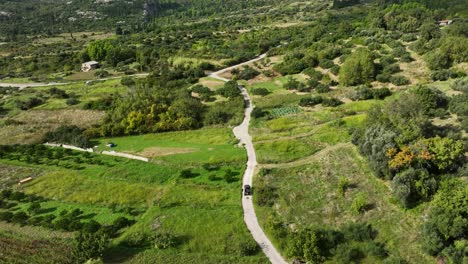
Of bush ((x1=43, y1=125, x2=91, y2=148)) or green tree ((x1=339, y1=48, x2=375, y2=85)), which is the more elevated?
green tree ((x1=339, y1=48, x2=375, y2=85))

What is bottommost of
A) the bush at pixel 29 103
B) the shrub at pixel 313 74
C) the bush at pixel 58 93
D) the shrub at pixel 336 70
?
the bush at pixel 29 103

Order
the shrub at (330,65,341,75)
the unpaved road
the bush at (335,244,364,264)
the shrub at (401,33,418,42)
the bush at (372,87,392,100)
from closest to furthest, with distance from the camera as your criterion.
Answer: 1. the bush at (335,244,364,264)
2. the unpaved road
3. the bush at (372,87,392,100)
4. the shrub at (330,65,341,75)
5. the shrub at (401,33,418,42)

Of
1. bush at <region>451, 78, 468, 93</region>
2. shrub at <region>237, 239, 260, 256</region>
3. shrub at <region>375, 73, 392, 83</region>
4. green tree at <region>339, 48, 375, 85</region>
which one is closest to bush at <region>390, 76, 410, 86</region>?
shrub at <region>375, 73, 392, 83</region>

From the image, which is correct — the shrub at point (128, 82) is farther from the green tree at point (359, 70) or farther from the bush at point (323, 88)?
the green tree at point (359, 70)

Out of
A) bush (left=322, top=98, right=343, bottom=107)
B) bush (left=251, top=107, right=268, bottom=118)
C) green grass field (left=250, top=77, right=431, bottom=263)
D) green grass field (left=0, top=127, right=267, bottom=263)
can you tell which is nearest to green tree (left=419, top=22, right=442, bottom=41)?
green grass field (left=250, top=77, right=431, bottom=263)

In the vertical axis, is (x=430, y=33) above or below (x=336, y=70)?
above

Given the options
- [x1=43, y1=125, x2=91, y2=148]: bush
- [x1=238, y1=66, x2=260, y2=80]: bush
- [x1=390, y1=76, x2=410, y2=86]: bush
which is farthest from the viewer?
[x1=238, y1=66, x2=260, y2=80]: bush

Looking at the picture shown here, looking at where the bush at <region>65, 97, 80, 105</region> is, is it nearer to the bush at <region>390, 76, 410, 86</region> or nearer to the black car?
the black car

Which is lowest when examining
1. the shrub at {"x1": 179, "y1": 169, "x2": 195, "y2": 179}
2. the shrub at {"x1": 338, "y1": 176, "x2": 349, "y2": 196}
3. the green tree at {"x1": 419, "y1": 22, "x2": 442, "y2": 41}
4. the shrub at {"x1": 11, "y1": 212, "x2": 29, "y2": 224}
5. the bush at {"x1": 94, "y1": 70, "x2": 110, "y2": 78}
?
the shrub at {"x1": 11, "y1": 212, "x2": 29, "y2": 224}

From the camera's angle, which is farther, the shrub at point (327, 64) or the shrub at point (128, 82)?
the shrub at point (128, 82)

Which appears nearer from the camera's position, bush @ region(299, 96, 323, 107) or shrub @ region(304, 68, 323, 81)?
bush @ region(299, 96, 323, 107)

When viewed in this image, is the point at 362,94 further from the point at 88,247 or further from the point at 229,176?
the point at 88,247

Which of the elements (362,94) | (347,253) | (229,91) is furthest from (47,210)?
(362,94)

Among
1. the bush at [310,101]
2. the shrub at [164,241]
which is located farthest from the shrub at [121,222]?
the bush at [310,101]
